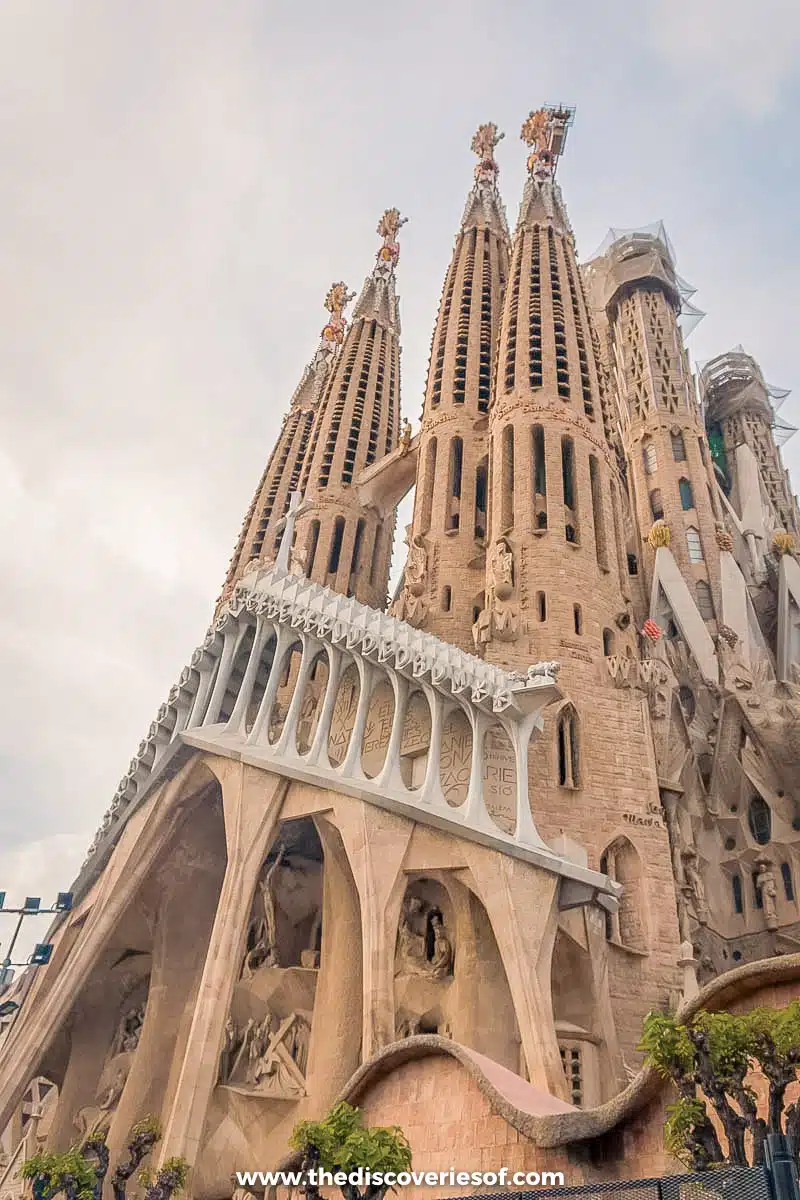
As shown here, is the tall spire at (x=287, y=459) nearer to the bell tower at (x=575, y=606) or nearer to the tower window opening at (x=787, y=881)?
the bell tower at (x=575, y=606)

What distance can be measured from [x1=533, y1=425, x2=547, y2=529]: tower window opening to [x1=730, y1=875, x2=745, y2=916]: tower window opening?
9.49 m

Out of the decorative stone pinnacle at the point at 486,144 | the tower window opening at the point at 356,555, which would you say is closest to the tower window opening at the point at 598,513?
the tower window opening at the point at 356,555

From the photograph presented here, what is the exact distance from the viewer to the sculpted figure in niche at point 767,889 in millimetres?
21281

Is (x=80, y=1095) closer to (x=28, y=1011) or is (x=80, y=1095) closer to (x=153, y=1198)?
(x=28, y=1011)

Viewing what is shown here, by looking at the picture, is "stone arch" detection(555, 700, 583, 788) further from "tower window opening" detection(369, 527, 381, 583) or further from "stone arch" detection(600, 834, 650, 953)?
"tower window opening" detection(369, 527, 381, 583)

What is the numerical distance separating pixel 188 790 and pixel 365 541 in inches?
585

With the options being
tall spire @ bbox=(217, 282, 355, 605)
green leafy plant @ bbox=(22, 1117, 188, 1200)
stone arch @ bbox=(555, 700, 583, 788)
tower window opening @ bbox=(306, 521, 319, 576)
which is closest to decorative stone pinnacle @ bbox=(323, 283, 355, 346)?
tall spire @ bbox=(217, 282, 355, 605)

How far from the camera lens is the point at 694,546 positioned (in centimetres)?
3123

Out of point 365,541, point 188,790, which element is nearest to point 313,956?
point 188,790

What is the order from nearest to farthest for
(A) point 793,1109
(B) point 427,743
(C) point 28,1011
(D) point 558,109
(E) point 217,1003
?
1. (A) point 793,1109
2. (E) point 217,1003
3. (B) point 427,743
4. (C) point 28,1011
5. (D) point 558,109

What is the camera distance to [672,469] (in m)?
33.9

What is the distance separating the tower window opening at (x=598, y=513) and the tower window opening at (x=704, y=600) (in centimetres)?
719

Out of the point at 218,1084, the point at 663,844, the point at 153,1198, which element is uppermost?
the point at 663,844

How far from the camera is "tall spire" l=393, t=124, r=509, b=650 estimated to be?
2467 centimetres
